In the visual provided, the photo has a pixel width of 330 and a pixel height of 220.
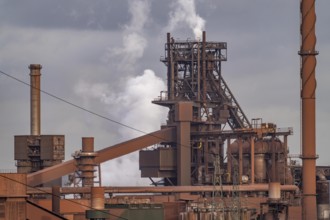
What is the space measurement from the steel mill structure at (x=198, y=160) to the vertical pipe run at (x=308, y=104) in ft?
0.20

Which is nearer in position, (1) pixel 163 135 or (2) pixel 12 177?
(2) pixel 12 177

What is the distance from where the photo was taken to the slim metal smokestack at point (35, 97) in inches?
3159

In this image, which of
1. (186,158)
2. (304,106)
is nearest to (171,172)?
(186,158)

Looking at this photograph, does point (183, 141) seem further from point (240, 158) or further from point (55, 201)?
point (55, 201)

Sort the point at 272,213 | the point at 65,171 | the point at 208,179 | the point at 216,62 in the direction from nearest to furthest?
1. the point at 272,213
2. the point at 65,171
3. the point at 208,179
4. the point at 216,62

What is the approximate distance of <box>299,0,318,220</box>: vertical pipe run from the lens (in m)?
69.8

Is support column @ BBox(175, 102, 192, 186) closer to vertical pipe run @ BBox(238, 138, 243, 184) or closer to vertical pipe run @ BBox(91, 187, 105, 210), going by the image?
vertical pipe run @ BBox(238, 138, 243, 184)

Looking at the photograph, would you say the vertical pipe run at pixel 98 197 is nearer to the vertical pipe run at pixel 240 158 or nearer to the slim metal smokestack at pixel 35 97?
the vertical pipe run at pixel 240 158

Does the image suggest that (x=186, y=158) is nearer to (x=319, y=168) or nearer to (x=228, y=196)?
(x=228, y=196)

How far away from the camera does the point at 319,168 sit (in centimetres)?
9569

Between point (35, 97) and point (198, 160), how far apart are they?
12517 mm

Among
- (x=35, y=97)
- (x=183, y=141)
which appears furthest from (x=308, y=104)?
(x=35, y=97)

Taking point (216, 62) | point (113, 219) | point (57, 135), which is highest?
point (216, 62)

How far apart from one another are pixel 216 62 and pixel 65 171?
17334 millimetres
